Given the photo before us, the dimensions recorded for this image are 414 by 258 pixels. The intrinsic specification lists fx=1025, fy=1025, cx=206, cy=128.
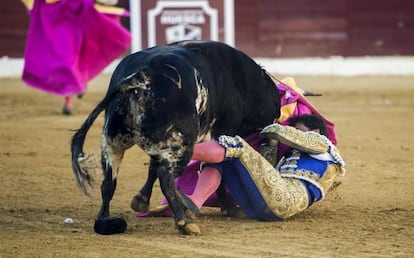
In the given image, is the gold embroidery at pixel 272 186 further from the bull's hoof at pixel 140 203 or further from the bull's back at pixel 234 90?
the bull's hoof at pixel 140 203

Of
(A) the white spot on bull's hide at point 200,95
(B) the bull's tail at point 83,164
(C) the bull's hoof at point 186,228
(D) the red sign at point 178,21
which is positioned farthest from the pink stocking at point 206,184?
(D) the red sign at point 178,21

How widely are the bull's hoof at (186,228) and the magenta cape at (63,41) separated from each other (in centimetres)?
523

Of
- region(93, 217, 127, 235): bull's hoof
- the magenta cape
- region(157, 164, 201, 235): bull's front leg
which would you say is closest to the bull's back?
region(157, 164, 201, 235): bull's front leg

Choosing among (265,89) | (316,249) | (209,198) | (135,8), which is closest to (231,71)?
(265,89)

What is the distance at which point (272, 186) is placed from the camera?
4887mm

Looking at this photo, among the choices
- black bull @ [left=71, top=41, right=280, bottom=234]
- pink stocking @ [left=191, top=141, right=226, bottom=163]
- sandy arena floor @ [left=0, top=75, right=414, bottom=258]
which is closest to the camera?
sandy arena floor @ [left=0, top=75, right=414, bottom=258]

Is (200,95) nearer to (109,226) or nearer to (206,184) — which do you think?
(206,184)

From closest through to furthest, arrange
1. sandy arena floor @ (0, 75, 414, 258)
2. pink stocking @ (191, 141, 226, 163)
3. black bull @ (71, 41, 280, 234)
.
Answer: sandy arena floor @ (0, 75, 414, 258)
black bull @ (71, 41, 280, 234)
pink stocking @ (191, 141, 226, 163)

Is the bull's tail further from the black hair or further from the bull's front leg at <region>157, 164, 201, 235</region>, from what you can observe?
the black hair

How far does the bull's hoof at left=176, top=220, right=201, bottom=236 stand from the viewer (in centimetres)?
456

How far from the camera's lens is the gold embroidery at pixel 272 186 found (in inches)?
191

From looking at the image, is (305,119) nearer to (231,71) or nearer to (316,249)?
(231,71)

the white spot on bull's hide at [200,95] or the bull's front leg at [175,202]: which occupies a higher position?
the white spot on bull's hide at [200,95]

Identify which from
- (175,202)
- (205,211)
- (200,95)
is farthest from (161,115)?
(205,211)
